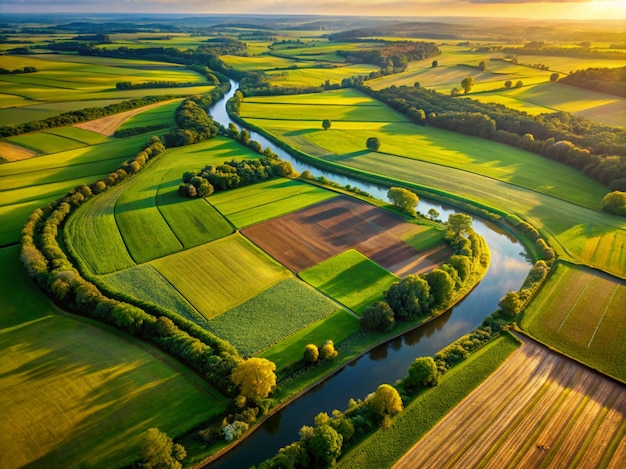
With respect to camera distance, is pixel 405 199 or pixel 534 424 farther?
pixel 405 199

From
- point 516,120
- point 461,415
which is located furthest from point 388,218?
point 516,120

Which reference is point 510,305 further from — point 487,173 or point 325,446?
point 487,173

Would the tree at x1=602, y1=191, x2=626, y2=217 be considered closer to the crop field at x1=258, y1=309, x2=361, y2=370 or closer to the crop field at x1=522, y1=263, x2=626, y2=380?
the crop field at x1=522, y1=263, x2=626, y2=380

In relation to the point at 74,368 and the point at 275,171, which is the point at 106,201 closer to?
the point at 275,171

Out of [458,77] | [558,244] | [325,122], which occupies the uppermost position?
[458,77]

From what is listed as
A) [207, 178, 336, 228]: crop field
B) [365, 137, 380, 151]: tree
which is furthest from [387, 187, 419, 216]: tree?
[365, 137, 380, 151]: tree

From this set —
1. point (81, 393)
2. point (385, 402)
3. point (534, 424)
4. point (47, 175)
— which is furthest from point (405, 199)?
point (47, 175)
